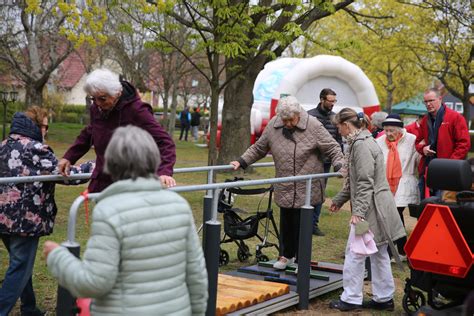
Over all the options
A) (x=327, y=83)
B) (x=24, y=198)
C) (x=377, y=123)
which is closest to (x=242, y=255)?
(x=377, y=123)

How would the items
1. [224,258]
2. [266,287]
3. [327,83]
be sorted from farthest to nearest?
[327,83] < [224,258] < [266,287]

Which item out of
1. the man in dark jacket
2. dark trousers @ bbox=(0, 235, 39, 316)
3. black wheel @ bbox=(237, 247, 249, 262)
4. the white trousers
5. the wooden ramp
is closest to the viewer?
dark trousers @ bbox=(0, 235, 39, 316)

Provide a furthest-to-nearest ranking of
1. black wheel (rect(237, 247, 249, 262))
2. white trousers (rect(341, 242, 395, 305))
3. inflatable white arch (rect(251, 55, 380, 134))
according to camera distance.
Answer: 1. inflatable white arch (rect(251, 55, 380, 134))
2. black wheel (rect(237, 247, 249, 262))
3. white trousers (rect(341, 242, 395, 305))

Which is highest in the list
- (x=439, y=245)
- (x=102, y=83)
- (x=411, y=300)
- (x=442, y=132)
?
(x=102, y=83)

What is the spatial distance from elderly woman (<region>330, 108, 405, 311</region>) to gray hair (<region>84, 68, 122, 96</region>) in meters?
2.54

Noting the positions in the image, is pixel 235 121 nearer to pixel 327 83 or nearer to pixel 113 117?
pixel 327 83

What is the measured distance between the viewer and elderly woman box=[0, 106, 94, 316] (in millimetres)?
5586

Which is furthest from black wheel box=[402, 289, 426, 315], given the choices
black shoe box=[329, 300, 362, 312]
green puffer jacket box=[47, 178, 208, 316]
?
green puffer jacket box=[47, 178, 208, 316]

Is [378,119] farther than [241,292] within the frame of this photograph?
Yes

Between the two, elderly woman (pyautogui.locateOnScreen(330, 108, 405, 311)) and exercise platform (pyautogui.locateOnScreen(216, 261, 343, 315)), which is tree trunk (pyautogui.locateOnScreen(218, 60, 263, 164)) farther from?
elderly woman (pyautogui.locateOnScreen(330, 108, 405, 311))

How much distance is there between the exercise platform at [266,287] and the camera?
6281mm

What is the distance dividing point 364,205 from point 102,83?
282 cm

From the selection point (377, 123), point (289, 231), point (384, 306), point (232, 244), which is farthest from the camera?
point (377, 123)

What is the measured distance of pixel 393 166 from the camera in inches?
346
